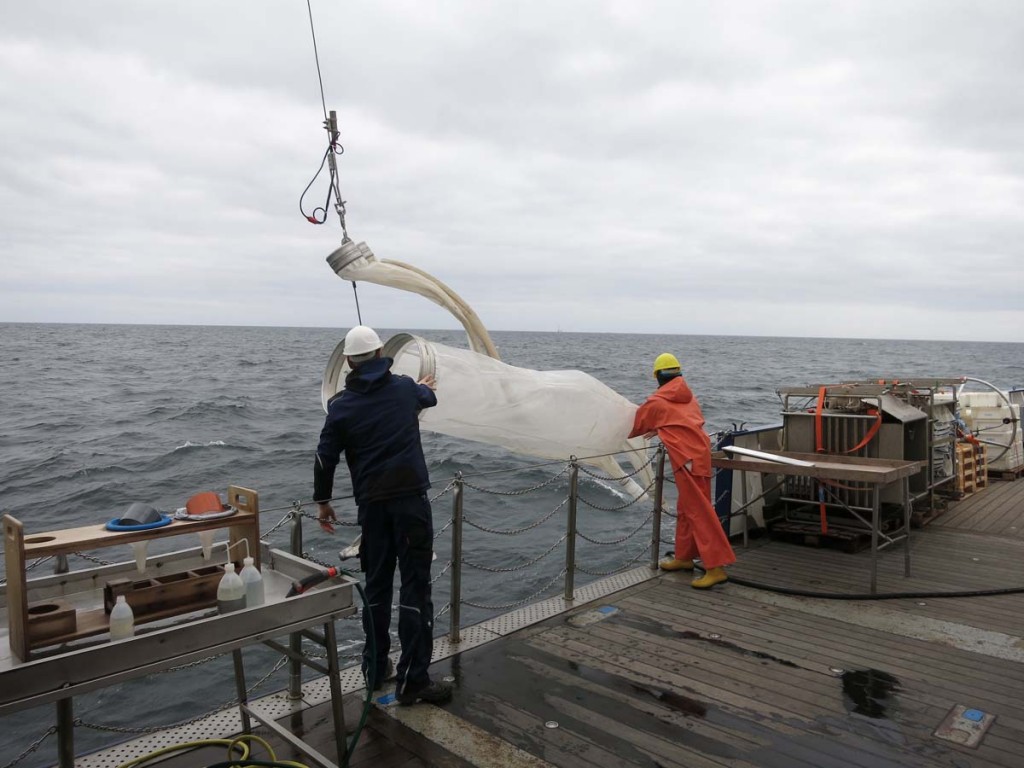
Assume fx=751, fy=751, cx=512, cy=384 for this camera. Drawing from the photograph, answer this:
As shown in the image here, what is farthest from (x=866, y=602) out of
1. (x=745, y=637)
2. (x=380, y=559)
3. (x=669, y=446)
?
(x=380, y=559)

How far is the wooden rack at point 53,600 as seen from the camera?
2.71 m

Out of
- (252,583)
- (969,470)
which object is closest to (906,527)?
(969,470)

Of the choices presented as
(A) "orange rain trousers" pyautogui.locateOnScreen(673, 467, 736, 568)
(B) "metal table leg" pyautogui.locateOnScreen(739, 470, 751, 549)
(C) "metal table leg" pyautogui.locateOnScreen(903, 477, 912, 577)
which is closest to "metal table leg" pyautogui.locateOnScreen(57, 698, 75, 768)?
(A) "orange rain trousers" pyautogui.locateOnScreen(673, 467, 736, 568)

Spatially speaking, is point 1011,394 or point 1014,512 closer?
point 1014,512

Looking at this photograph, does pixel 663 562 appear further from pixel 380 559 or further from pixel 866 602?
pixel 380 559

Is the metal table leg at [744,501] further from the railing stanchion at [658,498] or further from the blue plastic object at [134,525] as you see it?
the blue plastic object at [134,525]

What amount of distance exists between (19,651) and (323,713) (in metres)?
1.84

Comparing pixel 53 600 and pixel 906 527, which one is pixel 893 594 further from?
pixel 53 600

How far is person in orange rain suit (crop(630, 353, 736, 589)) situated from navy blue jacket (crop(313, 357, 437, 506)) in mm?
2573

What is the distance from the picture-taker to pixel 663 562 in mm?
6781

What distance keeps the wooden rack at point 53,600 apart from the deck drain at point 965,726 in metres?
3.81

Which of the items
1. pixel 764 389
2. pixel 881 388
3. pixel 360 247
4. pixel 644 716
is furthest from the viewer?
pixel 764 389

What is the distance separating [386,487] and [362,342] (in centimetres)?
80

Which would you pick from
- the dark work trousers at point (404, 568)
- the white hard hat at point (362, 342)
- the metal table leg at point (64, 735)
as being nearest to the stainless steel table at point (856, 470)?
the dark work trousers at point (404, 568)
